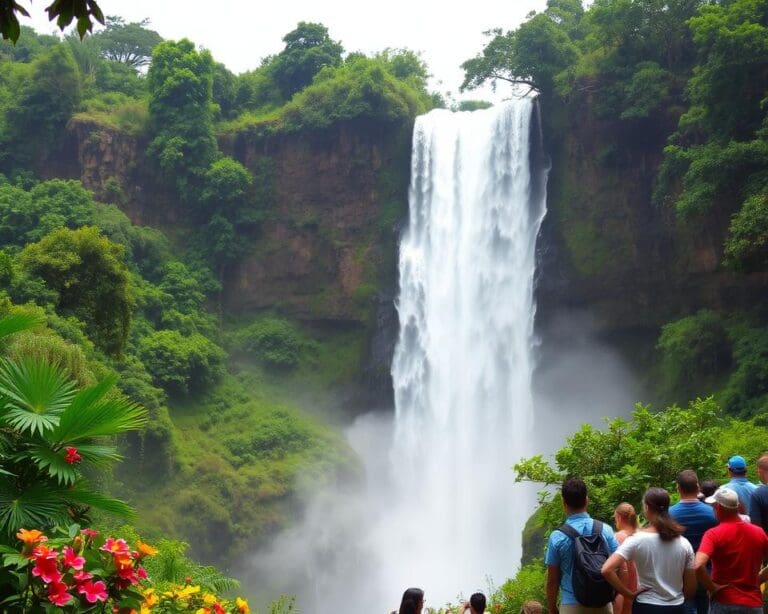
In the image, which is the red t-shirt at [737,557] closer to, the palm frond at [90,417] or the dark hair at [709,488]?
the dark hair at [709,488]

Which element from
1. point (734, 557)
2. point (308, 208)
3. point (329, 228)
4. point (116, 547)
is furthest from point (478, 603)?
point (308, 208)

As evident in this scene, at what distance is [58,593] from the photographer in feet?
15.2

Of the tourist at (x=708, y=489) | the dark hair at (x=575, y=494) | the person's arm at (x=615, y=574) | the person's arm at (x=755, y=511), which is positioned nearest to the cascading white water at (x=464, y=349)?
the tourist at (x=708, y=489)

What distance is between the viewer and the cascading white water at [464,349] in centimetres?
3080

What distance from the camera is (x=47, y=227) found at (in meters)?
32.6

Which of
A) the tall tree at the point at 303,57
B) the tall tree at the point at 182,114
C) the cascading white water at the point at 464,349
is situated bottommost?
the cascading white water at the point at 464,349

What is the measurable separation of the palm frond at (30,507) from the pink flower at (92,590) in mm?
890

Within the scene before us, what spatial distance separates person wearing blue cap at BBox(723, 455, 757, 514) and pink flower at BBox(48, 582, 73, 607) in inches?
189

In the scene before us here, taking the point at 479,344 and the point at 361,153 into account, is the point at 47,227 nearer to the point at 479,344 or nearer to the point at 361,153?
the point at 361,153

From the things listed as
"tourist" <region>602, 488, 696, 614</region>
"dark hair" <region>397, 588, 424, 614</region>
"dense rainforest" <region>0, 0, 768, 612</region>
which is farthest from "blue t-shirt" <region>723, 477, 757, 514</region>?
"dense rainforest" <region>0, 0, 768, 612</region>

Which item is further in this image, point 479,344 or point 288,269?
point 288,269

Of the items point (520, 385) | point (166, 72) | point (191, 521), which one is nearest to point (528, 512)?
point (520, 385)

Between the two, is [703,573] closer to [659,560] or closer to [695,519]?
[659,560]

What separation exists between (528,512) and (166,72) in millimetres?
23710
